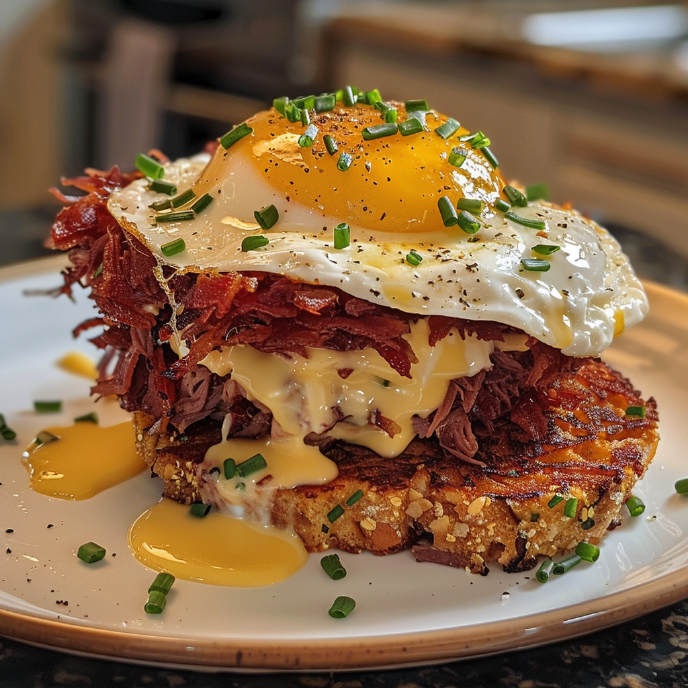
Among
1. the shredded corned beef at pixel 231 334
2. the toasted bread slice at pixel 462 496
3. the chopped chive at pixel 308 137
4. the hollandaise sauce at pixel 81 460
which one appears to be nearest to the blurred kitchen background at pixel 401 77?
the hollandaise sauce at pixel 81 460

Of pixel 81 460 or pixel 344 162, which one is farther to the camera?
pixel 81 460

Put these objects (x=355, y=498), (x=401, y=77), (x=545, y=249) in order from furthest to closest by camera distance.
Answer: (x=401, y=77) < (x=545, y=249) < (x=355, y=498)

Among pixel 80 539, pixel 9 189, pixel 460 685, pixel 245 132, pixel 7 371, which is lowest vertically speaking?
pixel 9 189

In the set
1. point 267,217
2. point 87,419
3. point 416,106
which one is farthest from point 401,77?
point 267,217

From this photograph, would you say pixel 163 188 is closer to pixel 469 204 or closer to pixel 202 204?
pixel 202 204

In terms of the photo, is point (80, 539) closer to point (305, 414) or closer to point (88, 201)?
point (305, 414)

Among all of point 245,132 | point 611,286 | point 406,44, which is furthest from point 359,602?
point 406,44
